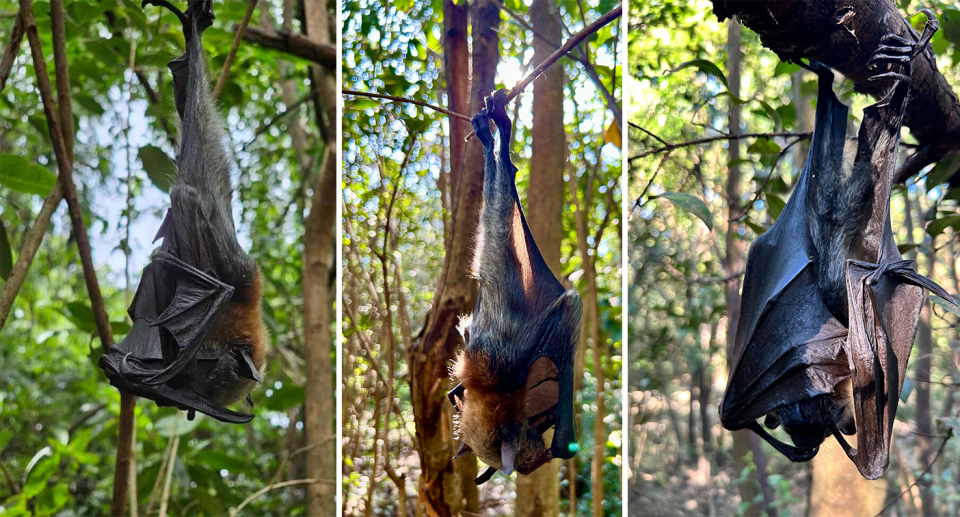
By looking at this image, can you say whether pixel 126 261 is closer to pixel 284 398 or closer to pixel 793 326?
pixel 284 398

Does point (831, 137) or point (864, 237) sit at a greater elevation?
point (831, 137)

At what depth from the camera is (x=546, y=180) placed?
4.51ft

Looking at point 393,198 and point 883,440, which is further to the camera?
point 393,198

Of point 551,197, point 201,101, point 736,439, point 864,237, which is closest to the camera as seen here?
point 864,237

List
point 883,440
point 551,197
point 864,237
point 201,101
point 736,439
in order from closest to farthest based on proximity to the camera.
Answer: point 883,440 → point 864,237 → point 201,101 → point 551,197 → point 736,439

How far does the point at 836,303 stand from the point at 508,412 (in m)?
0.66

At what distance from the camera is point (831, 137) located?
117 centimetres

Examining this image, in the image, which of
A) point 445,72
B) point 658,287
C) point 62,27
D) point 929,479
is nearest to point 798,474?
point 929,479

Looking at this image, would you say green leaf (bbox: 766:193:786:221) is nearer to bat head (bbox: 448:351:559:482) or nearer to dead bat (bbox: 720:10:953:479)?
dead bat (bbox: 720:10:953:479)

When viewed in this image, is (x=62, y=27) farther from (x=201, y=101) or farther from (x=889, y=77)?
(x=889, y=77)

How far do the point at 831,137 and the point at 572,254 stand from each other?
1.87 ft

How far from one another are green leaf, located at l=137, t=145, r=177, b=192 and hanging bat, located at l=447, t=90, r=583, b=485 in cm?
82

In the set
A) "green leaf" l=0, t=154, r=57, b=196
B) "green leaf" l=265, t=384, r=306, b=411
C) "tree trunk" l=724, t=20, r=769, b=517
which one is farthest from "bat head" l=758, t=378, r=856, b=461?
"green leaf" l=0, t=154, r=57, b=196

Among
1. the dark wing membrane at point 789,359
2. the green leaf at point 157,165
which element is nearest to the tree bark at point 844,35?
the dark wing membrane at point 789,359
